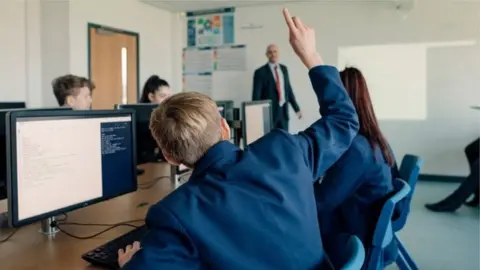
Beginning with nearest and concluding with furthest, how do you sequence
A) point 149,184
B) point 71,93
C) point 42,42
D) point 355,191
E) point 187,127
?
point 187,127, point 355,191, point 149,184, point 71,93, point 42,42

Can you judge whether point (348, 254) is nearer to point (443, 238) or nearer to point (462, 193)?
point (443, 238)

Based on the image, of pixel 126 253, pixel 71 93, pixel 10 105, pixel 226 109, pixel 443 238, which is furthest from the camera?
pixel 10 105

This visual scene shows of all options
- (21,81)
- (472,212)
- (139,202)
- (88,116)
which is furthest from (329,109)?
(21,81)

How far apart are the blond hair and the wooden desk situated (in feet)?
1.40

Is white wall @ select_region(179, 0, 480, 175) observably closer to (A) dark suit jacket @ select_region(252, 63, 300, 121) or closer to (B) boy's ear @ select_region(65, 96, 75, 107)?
(A) dark suit jacket @ select_region(252, 63, 300, 121)

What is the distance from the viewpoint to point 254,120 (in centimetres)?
262

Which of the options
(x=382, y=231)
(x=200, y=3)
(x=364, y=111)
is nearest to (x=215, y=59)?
(x=200, y=3)

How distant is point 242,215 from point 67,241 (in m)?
0.74

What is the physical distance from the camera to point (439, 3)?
561 cm

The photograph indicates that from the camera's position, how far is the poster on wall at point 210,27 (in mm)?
6691

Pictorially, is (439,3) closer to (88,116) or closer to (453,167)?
(453,167)

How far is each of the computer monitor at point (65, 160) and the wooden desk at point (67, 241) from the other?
0.10m

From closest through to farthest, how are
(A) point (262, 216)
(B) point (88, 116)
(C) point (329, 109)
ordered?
(A) point (262, 216) → (C) point (329, 109) → (B) point (88, 116)

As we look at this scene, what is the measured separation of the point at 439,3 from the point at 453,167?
2.01 m
